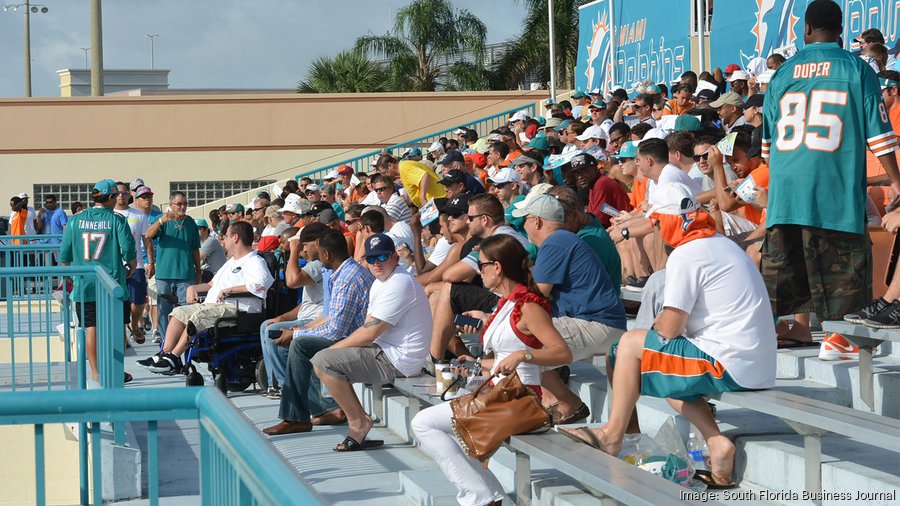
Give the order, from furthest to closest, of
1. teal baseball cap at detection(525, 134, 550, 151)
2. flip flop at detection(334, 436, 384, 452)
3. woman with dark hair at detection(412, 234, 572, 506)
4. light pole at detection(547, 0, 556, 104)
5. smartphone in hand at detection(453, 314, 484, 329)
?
light pole at detection(547, 0, 556, 104)
teal baseball cap at detection(525, 134, 550, 151)
smartphone in hand at detection(453, 314, 484, 329)
flip flop at detection(334, 436, 384, 452)
woman with dark hair at detection(412, 234, 572, 506)

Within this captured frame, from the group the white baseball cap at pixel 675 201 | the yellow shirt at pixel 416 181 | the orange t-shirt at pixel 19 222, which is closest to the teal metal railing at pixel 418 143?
the orange t-shirt at pixel 19 222

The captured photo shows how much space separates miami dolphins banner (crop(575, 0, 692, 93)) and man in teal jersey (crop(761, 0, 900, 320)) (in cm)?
1419

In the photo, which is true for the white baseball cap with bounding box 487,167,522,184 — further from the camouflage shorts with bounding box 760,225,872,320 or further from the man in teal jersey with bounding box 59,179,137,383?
the camouflage shorts with bounding box 760,225,872,320

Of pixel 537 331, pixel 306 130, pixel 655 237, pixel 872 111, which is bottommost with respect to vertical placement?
pixel 537 331

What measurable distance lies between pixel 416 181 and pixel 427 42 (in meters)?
28.0

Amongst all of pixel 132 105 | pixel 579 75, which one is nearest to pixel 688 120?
pixel 579 75

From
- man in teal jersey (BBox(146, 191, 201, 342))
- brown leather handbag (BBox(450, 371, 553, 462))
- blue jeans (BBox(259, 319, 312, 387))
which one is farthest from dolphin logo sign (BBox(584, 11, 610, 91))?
brown leather handbag (BBox(450, 371, 553, 462))

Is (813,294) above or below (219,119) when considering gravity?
below

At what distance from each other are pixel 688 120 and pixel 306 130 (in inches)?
881

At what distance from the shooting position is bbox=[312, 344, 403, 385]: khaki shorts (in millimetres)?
7680

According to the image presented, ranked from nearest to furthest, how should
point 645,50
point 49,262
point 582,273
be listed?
point 582,273, point 49,262, point 645,50

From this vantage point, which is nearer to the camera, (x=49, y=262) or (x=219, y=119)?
(x=49, y=262)

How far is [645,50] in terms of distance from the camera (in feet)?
69.8

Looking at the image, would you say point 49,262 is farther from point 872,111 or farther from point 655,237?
point 872,111
